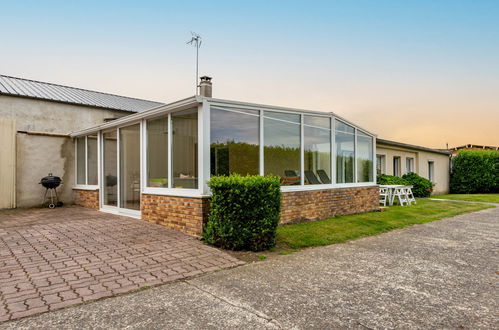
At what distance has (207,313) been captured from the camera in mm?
2859

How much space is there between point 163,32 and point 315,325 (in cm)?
1160

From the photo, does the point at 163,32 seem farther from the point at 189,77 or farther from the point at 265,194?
the point at 265,194

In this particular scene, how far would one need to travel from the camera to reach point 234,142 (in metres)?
6.47

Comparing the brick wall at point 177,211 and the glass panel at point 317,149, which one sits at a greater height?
the glass panel at point 317,149

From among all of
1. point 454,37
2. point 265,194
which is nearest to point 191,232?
point 265,194

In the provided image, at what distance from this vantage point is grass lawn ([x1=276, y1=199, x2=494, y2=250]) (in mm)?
5773

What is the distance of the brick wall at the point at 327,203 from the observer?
7.21 metres

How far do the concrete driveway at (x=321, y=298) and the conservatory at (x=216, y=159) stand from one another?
91.6 inches

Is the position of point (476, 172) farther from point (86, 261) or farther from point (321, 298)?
point (86, 261)

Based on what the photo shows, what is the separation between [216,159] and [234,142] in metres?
0.60

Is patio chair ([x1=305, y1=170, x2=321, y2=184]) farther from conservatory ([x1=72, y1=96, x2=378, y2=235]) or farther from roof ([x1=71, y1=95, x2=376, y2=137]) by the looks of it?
roof ([x1=71, y1=95, x2=376, y2=137])

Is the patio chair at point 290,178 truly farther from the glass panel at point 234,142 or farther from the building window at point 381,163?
the building window at point 381,163

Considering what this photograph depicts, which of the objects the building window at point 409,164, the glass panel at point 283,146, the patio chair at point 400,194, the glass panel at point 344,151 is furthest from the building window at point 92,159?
the building window at point 409,164

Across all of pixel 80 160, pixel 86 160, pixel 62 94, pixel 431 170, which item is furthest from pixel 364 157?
pixel 431 170
